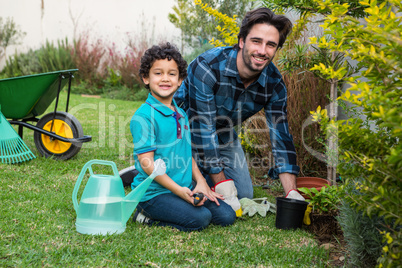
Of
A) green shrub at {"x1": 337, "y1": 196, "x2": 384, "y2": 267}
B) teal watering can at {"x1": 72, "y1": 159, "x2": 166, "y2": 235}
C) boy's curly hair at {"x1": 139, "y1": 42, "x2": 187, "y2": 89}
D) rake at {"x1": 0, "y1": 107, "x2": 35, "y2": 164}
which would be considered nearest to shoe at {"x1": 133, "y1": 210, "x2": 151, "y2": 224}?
teal watering can at {"x1": 72, "y1": 159, "x2": 166, "y2": 235}

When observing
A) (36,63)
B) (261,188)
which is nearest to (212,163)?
(261,188)

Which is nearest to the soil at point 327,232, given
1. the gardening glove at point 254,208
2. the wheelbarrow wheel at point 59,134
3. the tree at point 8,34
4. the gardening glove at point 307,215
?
the gardening glove at point 307,215

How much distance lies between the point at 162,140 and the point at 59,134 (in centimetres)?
184

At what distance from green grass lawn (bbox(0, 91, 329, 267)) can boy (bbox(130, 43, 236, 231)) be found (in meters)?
0.09

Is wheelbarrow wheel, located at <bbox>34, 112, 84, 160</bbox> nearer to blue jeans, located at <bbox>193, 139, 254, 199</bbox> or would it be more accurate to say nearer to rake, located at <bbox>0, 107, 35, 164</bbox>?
rake, located at <bbox>0, 107, 35, 164</bbox>

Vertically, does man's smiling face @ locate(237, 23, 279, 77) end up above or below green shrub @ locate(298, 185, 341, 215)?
above

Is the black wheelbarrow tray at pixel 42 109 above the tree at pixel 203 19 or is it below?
below

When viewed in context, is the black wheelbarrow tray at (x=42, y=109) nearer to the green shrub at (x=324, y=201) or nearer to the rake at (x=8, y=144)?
the rake at (x=8, y=144)

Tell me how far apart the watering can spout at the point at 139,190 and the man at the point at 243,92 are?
717mm

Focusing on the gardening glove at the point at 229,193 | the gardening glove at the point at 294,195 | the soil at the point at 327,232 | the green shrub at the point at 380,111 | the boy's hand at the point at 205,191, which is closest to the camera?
the green shrub at the point at 380,111

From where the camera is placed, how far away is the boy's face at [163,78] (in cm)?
229

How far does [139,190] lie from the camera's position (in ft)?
6.73

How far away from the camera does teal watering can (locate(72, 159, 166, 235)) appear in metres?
2.04

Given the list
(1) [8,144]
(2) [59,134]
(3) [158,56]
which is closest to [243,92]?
(3) [158,56]
